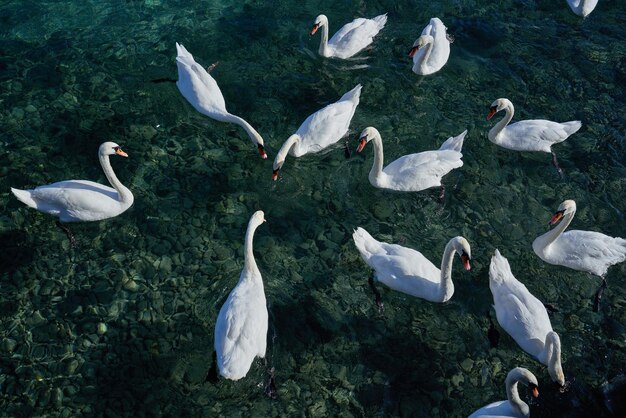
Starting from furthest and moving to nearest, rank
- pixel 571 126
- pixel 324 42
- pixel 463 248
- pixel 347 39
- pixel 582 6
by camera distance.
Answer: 1. pixel 582 6
2. pixel 347 39
3. pixel 324 42
4. pixel 571 126
5. pixel 463 248

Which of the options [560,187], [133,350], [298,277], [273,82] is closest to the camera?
[133,350]

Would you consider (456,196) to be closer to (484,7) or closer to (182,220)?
(182,220)

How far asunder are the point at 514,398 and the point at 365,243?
281 cm

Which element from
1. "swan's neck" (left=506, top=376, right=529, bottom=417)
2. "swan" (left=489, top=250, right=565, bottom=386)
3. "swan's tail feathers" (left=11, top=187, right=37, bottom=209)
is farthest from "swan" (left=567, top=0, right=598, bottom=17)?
"swan's tail feathers" (left=11, top=187, right=37, bottom=209)

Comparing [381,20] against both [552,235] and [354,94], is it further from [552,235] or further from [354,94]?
[552,235]

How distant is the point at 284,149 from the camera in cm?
966

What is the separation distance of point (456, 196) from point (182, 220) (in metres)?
4.09

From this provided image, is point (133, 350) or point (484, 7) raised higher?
point (484, 7)

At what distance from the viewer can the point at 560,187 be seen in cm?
1017

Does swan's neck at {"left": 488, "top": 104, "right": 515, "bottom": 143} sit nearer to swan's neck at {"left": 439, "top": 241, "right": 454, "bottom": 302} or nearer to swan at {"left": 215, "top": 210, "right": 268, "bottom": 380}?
swan's neck at {"left": 439, "top": 241, "right": 454, "bottom": 302}

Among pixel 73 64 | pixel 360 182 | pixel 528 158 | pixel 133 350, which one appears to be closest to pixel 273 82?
pixel 360 182

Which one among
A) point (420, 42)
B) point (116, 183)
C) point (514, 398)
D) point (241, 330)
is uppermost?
point (420, 42)

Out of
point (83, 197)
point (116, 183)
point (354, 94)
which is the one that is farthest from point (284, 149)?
point (83, 197)

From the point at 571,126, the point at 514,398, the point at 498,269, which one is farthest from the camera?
the point at 571,126
